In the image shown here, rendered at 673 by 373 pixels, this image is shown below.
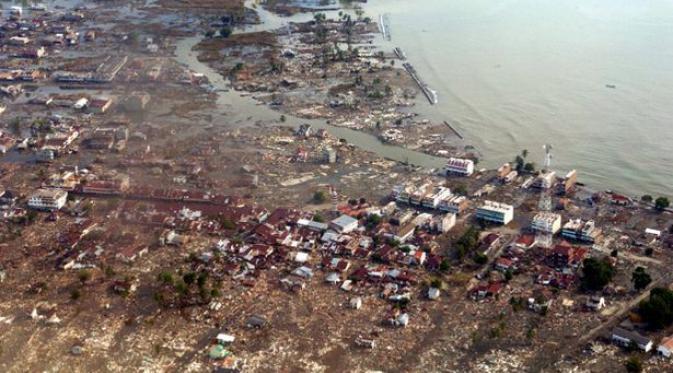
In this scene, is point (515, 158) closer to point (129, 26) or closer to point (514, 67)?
point (514, 67)

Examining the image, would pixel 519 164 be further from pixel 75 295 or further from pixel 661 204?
pixel 75 295

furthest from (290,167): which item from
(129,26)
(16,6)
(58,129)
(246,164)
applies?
(16,6)

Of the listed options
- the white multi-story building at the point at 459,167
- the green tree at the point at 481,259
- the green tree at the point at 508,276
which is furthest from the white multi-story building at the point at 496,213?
the green tree at the point at 508,276

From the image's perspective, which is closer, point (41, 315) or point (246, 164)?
point (41, 315)

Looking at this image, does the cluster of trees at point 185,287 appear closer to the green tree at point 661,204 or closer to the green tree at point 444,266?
the green tree at point 444,266

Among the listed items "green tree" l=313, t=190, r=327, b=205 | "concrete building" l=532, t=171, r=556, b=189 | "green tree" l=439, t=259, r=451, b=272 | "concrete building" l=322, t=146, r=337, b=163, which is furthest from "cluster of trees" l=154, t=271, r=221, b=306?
"concrete building" l=532, t=171, r=556, b=189

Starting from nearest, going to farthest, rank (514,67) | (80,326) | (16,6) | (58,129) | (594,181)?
(80,326) < (594,181) < (58,129) < (514,67) < (16,6)
